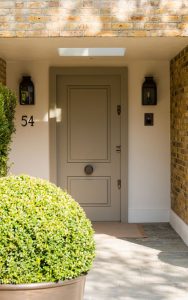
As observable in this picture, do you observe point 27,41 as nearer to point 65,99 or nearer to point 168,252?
point 65,99

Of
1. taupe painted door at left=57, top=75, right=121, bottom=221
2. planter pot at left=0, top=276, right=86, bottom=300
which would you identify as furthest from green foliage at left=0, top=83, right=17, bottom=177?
planter pot at left=0, top=276, right=86, bottom=300

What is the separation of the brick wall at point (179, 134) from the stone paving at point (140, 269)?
0.54 m

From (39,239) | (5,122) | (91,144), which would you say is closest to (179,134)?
(91,144)

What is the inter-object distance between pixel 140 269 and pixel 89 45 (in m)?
2.81

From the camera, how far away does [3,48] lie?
7.36 meters

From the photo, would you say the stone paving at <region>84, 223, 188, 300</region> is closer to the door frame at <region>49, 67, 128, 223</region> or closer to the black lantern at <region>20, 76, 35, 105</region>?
the door frame at <region>49, 67, 128, 223</region>

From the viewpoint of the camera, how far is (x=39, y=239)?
12.5 ft

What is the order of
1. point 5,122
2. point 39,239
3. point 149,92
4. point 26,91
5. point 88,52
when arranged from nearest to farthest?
point 39,239
point 5,122
point 88,52
point 26,91
point 149,92

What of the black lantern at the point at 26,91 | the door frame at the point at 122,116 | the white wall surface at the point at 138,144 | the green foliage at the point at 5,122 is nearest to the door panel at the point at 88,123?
the door frame at the point at 122,116

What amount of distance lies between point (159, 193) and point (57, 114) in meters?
2.08

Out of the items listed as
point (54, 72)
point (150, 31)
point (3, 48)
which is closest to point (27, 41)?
point (3, 48)

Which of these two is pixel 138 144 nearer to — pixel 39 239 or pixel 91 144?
pixel 91 144

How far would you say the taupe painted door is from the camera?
355 inches

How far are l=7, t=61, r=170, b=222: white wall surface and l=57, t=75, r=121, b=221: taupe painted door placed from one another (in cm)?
24
